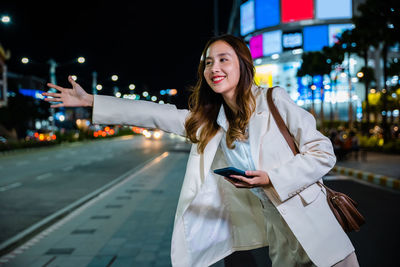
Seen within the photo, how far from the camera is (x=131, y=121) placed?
2375 mm

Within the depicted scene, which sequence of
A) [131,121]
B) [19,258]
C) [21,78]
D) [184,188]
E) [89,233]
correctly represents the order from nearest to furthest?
[184,188] < [131,121] < [19,258] < [89,233] < [21,78]

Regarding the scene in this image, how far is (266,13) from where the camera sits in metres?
69.2

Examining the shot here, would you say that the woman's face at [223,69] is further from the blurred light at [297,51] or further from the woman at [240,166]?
the blurred light at [297,51]

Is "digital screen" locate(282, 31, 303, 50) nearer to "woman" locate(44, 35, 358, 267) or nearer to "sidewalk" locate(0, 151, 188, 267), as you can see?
"sidewalk" locate(0, 151, 188, 267)

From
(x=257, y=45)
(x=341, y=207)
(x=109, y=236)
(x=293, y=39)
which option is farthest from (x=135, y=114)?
(x=257, y=45)

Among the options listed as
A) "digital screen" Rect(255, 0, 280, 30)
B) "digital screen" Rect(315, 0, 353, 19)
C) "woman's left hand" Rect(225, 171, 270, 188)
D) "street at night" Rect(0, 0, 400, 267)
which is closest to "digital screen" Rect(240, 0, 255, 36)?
"digital screen" Rect(255, 0, 280, 30)

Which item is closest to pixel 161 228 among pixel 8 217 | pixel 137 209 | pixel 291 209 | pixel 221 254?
pixel 137 209

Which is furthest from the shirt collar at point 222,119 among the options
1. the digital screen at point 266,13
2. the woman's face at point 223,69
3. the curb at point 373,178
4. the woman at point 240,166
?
the digital screen at point 266,13

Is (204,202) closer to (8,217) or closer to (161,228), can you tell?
(161,228)

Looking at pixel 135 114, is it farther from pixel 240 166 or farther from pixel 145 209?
pixel 145 209

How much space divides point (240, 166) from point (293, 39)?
69.0 metres

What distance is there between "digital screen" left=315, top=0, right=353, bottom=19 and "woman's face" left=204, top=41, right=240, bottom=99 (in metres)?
68.0

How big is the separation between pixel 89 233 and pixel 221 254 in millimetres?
4757

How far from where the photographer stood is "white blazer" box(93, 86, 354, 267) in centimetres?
206
